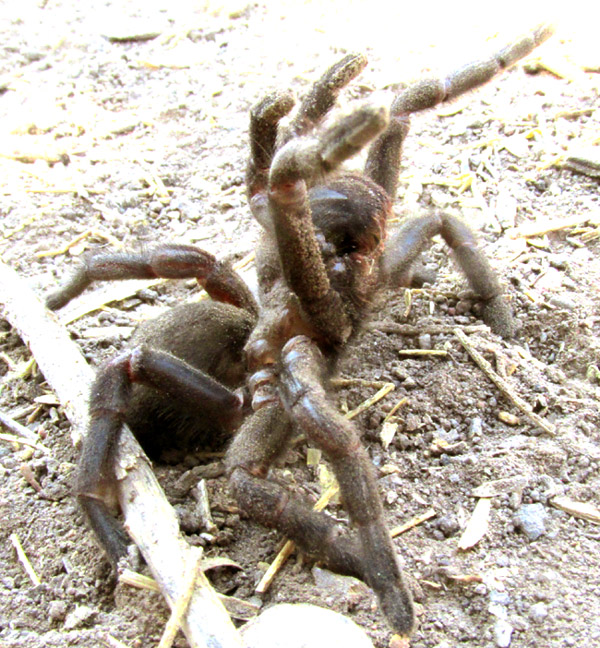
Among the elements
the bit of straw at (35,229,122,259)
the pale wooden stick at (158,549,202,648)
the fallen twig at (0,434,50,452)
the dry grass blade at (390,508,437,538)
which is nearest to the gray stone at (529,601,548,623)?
the dry grass blade at (390,508,437,538)

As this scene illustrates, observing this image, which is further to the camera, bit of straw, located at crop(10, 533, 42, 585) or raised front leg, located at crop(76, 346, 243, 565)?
raised front leg, located at crop(76, 346, 243, 565)

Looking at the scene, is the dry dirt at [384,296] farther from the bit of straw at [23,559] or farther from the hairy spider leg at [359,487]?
the hairy spider leg at [359,487]

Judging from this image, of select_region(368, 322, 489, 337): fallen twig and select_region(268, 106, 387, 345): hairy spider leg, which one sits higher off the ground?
select_region(268, 106, 387, 345): hairy spider leg

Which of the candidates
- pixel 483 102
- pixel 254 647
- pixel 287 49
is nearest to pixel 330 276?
pixel 254 647

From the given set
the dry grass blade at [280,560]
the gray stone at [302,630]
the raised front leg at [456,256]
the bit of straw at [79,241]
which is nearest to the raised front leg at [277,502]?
the dry grass blade at [280,560]

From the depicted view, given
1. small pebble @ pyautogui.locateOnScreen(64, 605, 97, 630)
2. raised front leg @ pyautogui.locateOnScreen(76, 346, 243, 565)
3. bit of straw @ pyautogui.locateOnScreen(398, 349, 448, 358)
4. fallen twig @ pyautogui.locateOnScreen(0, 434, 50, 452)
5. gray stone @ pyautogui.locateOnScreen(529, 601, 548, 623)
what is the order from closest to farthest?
gray stone @ pyautogui.locateOnScreen(529, 601, 548, 623) → small pebble @ pyautogui.locateOnScreen(64, 605, 97, 630) → raised front leg @ pyautogui.locateOnScreen(76, 346, 243, 565) → fallen twig @ pyautogui.locateOnScreen(0, 434, 50, 452) → bit of straw @ pyautogui.locateOnScreen(398, 349, 448, 358)

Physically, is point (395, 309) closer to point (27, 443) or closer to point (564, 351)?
point (564, 351)

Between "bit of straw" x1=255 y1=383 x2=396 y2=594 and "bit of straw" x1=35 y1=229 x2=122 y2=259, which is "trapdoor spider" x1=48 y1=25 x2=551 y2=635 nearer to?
"bit of straw" x1=255 y1=383 x2=396 y2=594
